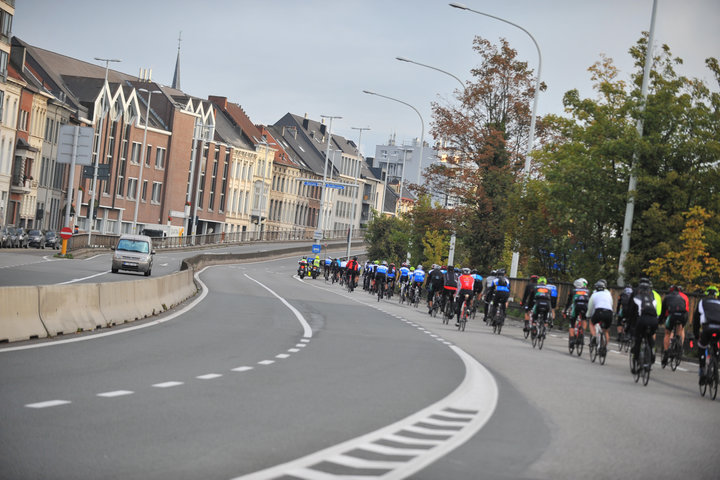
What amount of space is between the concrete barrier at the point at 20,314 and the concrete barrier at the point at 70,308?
0.24 meters

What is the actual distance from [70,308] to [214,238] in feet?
333

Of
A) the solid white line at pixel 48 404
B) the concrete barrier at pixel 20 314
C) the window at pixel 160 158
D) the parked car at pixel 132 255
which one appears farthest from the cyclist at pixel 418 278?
the window at pixel 160 158

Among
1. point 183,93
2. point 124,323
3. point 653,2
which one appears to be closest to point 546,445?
point 124,323

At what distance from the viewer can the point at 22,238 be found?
251 feet

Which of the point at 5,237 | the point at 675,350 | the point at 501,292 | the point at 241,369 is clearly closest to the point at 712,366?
the point at 241,369

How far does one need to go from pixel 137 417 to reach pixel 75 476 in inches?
115

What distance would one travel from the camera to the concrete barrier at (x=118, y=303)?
22.5m

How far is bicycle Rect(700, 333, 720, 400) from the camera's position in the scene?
18.4 metres

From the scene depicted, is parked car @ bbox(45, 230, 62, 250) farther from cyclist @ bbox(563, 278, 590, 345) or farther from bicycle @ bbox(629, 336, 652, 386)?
bicycle @ bbox(629, 336, 652, 386)

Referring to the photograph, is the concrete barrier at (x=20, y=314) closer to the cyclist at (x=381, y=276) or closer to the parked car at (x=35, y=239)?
→ the cyclist at (x=381, y=276)

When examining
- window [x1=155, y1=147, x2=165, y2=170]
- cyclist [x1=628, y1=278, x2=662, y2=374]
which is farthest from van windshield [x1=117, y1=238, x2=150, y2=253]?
window [x1=155, y1=147, x2=165, y2=170]

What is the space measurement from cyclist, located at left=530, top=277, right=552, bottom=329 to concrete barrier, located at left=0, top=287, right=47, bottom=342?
524 inches

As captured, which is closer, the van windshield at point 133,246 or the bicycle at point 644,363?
the bicycle at point 644,363

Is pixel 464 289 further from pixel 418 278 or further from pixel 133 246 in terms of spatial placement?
pixel 133 246
